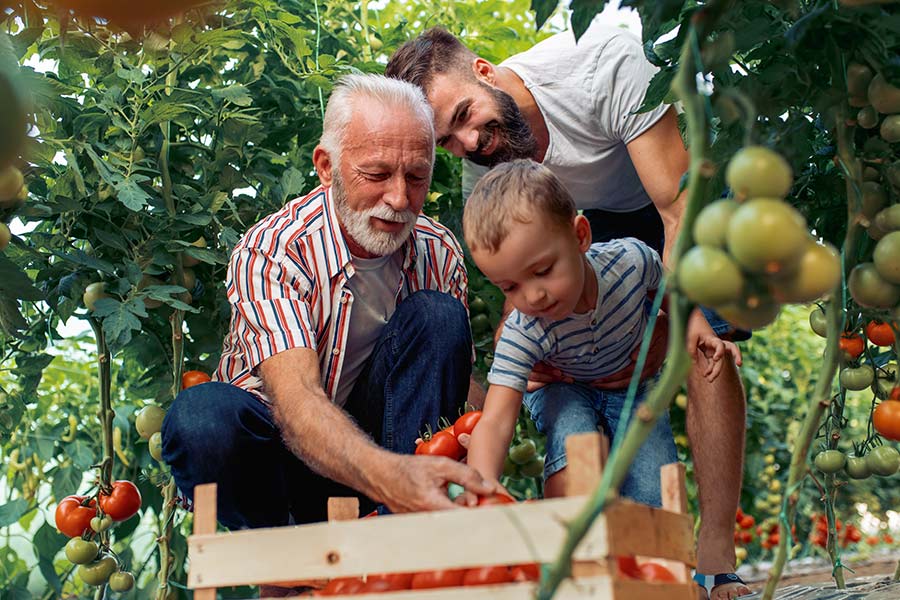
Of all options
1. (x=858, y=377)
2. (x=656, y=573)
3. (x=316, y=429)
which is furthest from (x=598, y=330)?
(x=656, y=573)

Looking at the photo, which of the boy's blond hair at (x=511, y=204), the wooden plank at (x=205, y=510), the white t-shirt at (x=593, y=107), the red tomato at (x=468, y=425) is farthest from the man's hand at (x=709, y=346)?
the wooden plank at (x=205, y=510)

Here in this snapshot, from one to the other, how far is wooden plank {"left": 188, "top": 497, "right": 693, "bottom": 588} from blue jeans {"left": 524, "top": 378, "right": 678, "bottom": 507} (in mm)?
851

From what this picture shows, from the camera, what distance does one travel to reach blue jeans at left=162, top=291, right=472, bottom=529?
1977 millimetres

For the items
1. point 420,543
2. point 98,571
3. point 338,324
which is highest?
point 420,543

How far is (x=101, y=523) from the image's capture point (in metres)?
2.47

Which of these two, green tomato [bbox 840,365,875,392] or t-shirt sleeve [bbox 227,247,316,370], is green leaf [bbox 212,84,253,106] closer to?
t-shirt sleeve [bbox 227,247,316,370]

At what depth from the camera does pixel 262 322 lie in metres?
2.00

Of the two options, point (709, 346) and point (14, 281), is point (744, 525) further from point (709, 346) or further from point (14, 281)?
point (14, 281)

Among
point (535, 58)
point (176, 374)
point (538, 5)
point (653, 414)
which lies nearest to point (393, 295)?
point (176, 374)

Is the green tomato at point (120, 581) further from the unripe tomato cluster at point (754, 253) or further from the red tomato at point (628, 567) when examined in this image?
the unripe tomato cluster at point (754, 253)

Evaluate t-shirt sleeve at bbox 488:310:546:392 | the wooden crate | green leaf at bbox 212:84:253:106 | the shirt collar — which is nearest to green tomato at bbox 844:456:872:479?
t-shirt sleeve at bbox 488:310:546:392

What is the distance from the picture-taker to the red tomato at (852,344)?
1.90 meters

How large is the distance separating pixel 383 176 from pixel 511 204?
483 mm

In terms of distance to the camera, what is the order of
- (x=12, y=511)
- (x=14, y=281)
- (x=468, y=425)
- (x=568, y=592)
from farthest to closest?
(x=12, y=511) → (x=468, y=425) → (x=14, y=281) → (x=568, y=592)
